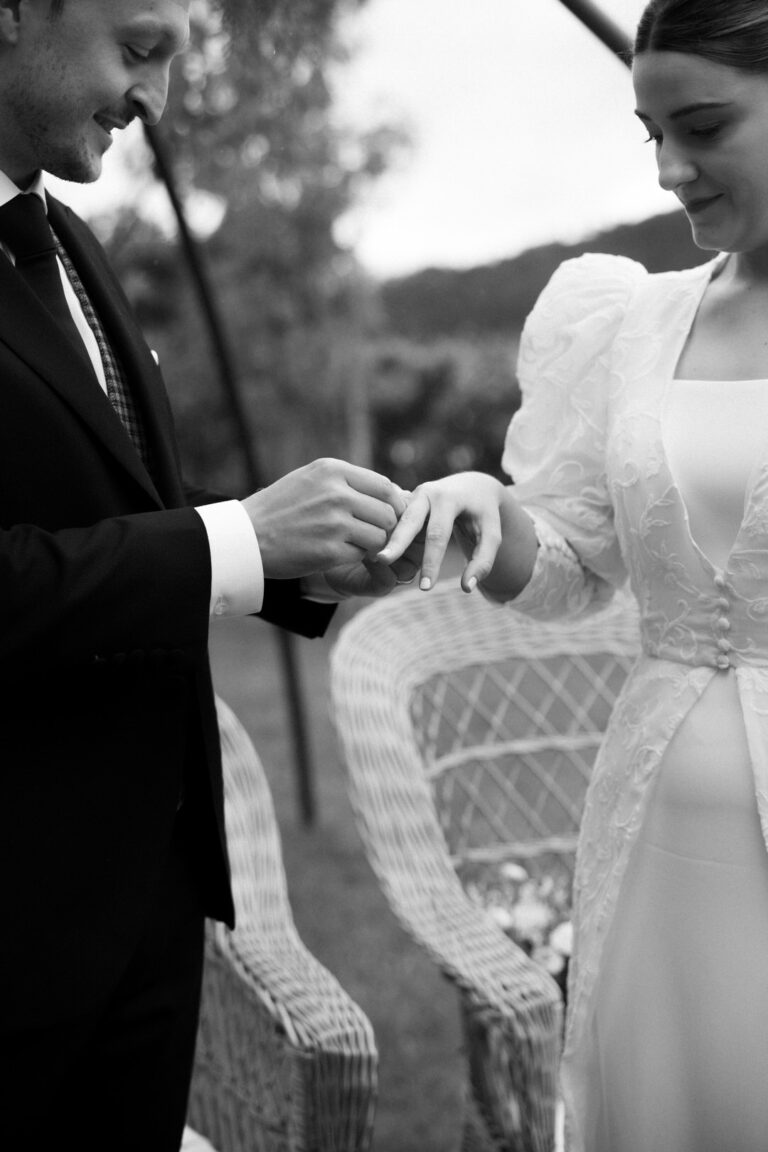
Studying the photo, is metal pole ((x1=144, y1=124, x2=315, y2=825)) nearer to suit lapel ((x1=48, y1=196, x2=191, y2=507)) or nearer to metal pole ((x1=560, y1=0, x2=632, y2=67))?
metal pole ((x1=560, y1=0, x2=632, y2=67))

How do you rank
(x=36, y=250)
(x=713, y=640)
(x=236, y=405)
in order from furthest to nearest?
1. (x=236, y=405)
2. (x=713, y=640)
3. (x=36, y=250)

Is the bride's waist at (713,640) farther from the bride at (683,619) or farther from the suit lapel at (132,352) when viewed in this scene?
the suit lapel at (132,352)

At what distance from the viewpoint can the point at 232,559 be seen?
62.5 inches

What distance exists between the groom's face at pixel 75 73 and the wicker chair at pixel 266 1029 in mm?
1408

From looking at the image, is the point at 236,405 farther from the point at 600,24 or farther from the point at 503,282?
the point at 600,24

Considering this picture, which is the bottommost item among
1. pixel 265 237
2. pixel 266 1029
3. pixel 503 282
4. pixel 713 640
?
pixel 266 1029

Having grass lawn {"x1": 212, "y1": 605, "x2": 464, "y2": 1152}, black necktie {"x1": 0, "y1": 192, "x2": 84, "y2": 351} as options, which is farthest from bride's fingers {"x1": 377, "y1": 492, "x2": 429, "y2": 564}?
grass lawn {"x1": 212, "y1": 605, "x2": 464, "y2": 1152}

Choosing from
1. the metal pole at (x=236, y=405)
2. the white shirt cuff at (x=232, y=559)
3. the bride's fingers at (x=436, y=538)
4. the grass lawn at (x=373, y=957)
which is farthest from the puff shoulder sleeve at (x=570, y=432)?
the grass lawn at (x=373, y=957)

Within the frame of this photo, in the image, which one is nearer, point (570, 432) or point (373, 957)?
point (570, 432)

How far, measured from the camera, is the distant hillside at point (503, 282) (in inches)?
146

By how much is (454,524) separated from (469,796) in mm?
1562

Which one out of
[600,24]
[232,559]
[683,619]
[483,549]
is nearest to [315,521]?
[232,559]

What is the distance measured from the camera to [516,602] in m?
2.05

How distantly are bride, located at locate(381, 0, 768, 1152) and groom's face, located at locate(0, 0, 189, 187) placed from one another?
64 cm
